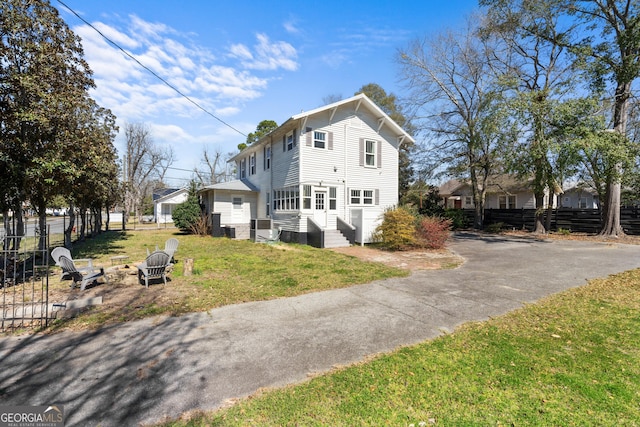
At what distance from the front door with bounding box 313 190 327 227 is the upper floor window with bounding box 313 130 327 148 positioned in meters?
2.56

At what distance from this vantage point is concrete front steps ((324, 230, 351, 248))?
1438 cm

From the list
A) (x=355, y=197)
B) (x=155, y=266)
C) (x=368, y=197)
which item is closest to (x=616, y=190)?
(x=368, y=197)

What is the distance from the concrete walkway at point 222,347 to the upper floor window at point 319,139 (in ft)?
34.5

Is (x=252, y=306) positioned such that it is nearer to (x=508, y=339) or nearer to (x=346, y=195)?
(x=508, y=339)

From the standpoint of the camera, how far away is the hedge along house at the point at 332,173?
50.0 ft

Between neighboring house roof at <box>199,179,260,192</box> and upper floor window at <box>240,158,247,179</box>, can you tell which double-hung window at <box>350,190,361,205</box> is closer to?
neighboring house roof at <box>199,179,260,192</box>

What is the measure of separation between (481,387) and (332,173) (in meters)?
13.8

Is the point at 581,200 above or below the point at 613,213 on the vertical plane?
above

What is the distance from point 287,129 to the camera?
16641 mm

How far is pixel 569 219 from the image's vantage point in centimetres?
2033

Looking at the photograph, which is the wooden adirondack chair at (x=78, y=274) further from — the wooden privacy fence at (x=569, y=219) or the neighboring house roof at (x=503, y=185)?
the neighboring house roof at (x=503, y=185)

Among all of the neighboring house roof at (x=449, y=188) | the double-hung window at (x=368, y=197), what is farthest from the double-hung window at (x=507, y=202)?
the double-hung window at (x=368, y=197)

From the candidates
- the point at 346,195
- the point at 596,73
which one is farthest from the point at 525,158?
the point at 346,195

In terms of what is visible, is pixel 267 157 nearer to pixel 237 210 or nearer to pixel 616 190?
pixel 237 210
